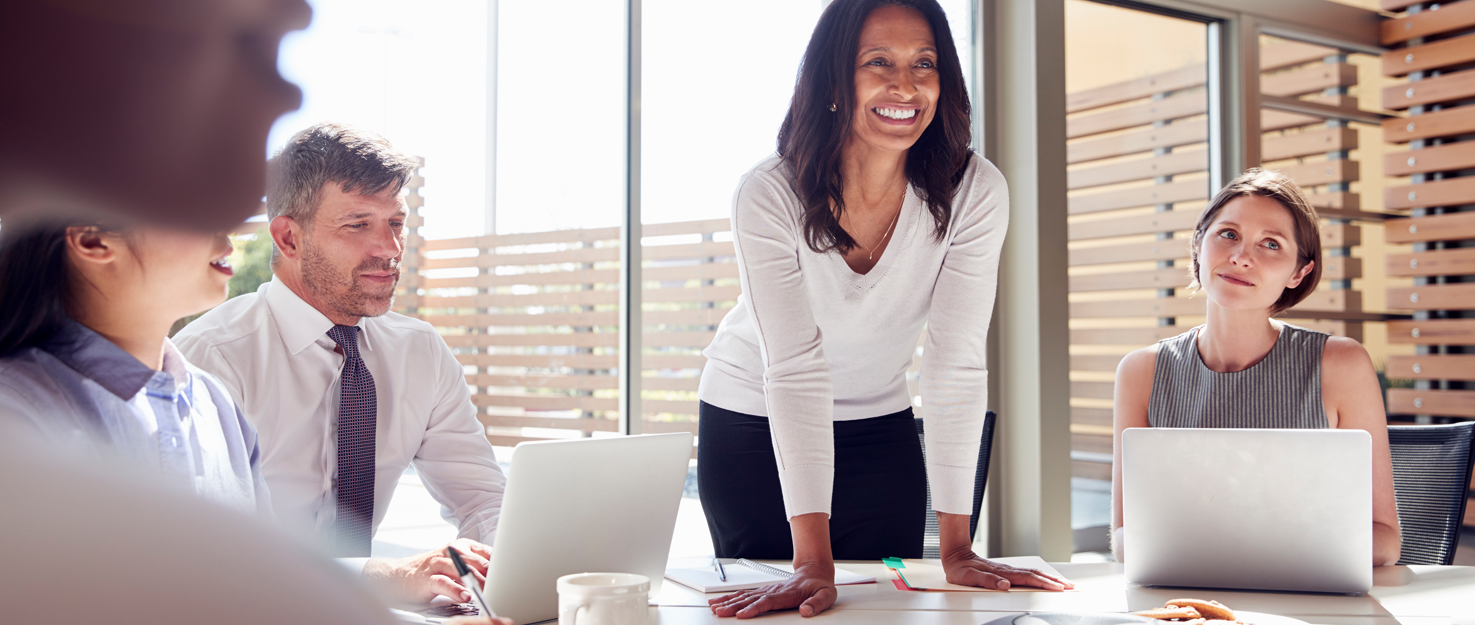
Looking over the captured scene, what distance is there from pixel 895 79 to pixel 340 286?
3.09ft

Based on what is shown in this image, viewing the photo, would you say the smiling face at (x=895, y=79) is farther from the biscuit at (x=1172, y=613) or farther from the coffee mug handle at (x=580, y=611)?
the coffee mug handle at (x=580, y=611)

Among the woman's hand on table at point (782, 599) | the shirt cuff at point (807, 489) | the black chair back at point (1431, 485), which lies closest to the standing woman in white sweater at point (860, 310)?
the shirt cuff at point (807, 489)

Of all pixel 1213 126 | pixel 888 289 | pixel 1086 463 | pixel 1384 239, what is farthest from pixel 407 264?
pixel 1384 239

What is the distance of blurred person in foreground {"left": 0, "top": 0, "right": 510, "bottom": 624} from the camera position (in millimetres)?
204

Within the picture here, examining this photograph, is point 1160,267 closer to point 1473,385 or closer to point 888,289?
point 1473,385

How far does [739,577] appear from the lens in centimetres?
133

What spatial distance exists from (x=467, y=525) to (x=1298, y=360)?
5.13ft

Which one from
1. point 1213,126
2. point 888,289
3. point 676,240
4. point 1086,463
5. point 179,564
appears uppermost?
point 1213,126

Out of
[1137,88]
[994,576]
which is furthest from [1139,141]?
[994,576]

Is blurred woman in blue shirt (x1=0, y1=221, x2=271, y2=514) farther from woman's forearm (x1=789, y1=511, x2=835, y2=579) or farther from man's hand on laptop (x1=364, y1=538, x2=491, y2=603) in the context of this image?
woman's forearm (x1=789, y1=511, x2=835, y2=579)

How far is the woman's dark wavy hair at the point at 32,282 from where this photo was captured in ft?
0.83

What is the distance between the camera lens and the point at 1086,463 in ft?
12.3

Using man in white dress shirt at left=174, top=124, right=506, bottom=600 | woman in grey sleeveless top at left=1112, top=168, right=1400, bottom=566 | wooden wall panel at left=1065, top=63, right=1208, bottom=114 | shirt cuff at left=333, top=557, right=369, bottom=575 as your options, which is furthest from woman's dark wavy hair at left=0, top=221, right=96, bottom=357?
wooden wall panel at left=1065, top=63, right=1208, bottom=114

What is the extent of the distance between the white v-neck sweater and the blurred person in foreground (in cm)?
113
